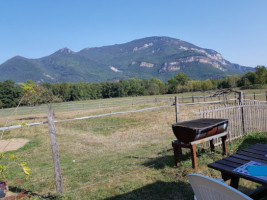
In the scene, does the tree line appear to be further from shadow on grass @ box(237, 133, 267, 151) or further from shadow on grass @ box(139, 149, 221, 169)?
shadow on grass @ box(237, 133, 267, 151)

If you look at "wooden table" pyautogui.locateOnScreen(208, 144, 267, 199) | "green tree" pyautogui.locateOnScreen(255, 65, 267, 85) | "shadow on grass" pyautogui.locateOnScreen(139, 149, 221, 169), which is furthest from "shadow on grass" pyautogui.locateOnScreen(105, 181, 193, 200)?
"green tree" pyautogui.locateOnScreen(255, 65, 267, 85)

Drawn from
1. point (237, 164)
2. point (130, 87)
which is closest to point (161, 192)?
point (237, 164)

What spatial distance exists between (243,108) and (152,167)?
13.4 ft

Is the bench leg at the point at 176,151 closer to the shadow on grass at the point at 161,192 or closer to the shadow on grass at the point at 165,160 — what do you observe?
the shadow on grass at the point at 165,160

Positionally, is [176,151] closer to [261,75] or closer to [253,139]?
[253,139]

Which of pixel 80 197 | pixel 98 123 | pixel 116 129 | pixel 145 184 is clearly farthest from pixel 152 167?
pixel 98 123

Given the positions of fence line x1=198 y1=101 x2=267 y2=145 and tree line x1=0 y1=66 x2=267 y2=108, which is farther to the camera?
tree line x1=0 y1=66 x2=267 y2=108

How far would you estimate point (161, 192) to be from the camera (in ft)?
12.2

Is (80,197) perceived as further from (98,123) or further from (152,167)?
(98,123)

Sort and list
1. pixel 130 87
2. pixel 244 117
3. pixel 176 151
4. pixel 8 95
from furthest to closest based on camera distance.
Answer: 1. pixel 130 87
2. pixel 8 95
3. pixel 244 117
4. pixel 176 151

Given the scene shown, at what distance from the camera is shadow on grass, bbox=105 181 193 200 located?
357 cm

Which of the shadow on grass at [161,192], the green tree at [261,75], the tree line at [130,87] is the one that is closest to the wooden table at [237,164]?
the shadow on grass at [161,192]

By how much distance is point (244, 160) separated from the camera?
8.81 feet

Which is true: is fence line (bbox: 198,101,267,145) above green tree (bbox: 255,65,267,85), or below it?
below
